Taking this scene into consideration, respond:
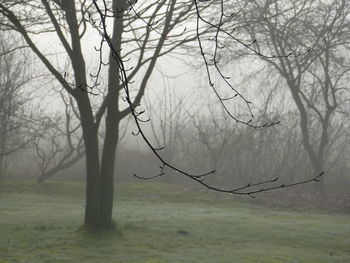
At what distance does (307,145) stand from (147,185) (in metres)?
5.56

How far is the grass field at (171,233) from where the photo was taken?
754 centimetres

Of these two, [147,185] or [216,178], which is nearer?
[147,185]

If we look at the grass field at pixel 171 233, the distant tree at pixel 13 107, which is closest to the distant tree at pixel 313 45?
the grass field at pixel 171 233

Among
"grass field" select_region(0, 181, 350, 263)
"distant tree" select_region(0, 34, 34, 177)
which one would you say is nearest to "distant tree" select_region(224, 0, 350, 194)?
"grass field" select_region(0, 181, 350, 263)

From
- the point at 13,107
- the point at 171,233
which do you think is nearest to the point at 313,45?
the point at 171,233

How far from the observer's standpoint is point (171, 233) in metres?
9.23

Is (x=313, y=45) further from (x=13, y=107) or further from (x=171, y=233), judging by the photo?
(x=13, y=107)

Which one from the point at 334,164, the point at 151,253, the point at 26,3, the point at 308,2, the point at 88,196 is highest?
the point at 308,2

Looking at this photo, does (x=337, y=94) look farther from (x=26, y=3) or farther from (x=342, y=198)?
(x=26, y=3)

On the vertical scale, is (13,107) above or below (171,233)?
above

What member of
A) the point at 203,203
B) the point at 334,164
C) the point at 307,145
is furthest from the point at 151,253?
the point at 334,164

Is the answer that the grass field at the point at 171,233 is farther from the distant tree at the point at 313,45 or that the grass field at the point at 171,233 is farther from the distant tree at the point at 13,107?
the distant tree at the point at 313,45

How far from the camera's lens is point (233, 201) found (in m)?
14.5

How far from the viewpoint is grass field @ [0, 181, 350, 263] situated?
7.54 meters
